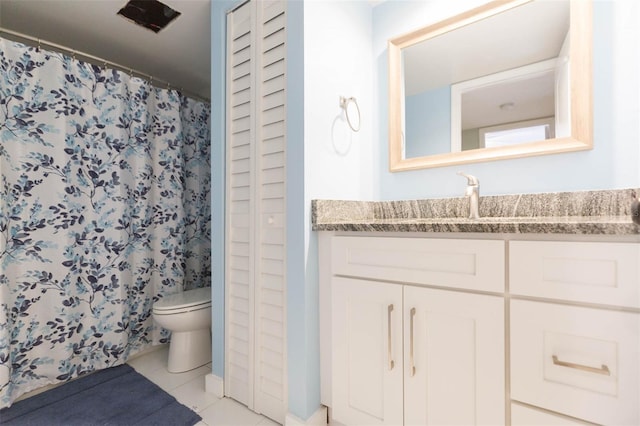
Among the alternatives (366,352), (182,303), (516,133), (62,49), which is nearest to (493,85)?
(516,133)

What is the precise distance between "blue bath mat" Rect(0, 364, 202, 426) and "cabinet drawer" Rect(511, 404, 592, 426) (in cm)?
131

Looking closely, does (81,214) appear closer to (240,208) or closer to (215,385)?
(240,208)

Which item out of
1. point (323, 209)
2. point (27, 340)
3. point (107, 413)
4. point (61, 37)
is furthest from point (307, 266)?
point (61, 37)

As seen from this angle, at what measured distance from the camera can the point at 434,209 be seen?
153 cm

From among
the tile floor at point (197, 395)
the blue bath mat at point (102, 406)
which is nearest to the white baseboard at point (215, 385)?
the tile floor at point (197, 395)

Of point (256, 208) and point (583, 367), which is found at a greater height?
point (256, 208)

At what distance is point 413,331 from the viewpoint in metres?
1.08

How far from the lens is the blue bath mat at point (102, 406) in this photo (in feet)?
4.70

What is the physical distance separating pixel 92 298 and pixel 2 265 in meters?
0.49

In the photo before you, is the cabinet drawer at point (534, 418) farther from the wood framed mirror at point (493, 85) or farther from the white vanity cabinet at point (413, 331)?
the wood framed mirror at point (493, 85)

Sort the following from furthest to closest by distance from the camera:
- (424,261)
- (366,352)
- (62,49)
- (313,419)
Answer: (62,49) < (313,419) < (366,352) < (424,261)

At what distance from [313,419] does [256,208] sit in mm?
958

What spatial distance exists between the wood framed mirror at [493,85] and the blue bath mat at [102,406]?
5.56ft

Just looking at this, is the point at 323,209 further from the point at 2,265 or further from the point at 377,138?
the point at 2,265
